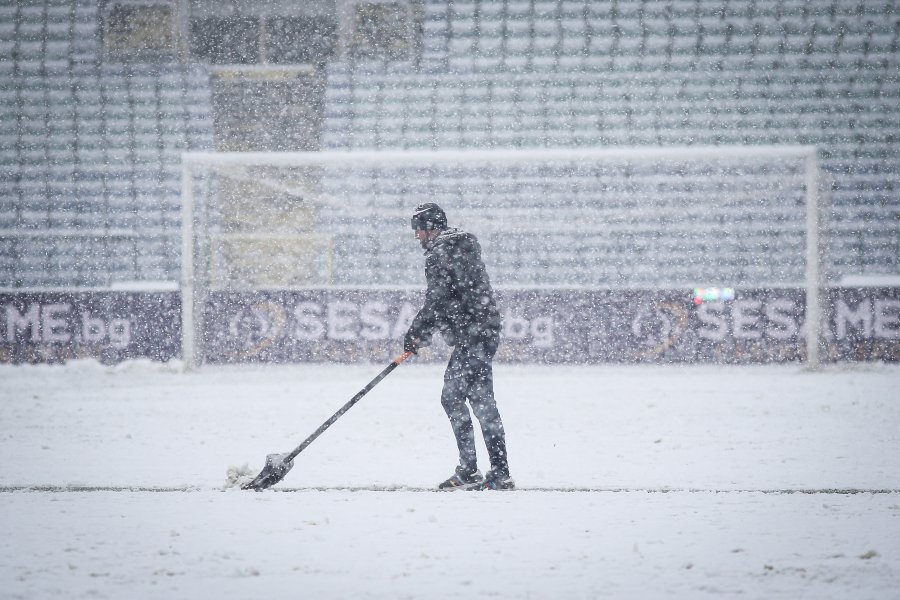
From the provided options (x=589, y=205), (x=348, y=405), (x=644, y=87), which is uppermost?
(x=644, y=87)

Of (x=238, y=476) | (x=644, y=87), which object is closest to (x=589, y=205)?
(x=644, y=87)

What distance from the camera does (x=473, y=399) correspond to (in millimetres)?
5395

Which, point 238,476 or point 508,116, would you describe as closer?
point 238,476

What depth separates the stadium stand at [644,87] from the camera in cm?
1509

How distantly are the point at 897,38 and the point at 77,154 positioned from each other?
39.5 feet

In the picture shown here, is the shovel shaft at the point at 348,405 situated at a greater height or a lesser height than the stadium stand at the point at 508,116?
lesser

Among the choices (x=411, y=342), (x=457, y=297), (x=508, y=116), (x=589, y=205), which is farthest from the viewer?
(x=508, y=116)

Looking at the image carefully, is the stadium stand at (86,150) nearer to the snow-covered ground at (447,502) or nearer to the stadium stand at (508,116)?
the stadium stand at (508,116)

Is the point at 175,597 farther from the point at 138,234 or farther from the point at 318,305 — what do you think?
the point at 138,234

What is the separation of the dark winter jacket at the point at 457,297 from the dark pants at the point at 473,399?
76mm

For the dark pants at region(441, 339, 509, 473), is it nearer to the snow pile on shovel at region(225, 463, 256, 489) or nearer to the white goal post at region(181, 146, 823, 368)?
the snow pile on shovel at region(225, 463, 256, 489)

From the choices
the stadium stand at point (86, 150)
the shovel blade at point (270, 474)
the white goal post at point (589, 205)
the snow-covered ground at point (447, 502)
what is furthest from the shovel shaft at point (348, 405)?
the stadium stand at point (86, 150)

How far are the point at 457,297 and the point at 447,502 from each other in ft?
3.36

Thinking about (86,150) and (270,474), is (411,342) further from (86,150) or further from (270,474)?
(86,150)
